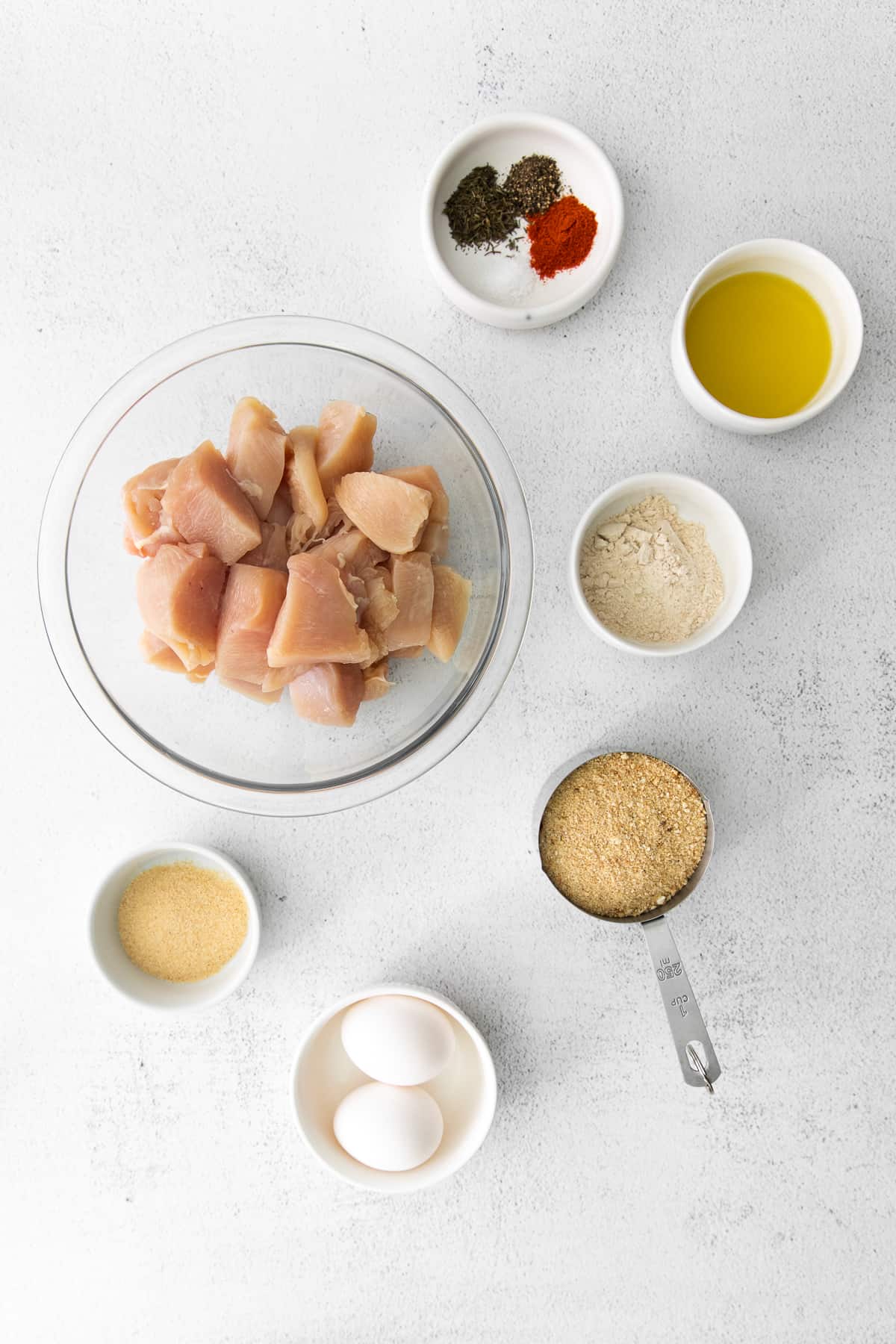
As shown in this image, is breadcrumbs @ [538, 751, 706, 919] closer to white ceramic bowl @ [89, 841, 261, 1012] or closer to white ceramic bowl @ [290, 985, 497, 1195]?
white ceramic bowl @ [290, 985, 497, 1195]

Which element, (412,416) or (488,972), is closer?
(412,416)

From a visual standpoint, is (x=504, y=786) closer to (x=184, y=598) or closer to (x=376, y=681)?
(x=376, y=681)

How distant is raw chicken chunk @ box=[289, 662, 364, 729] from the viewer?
1.12 meters

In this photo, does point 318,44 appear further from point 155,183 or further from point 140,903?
point 140,903

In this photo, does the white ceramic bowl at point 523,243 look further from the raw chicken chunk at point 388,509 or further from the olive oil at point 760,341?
the raw chicken chunk at point 388,509

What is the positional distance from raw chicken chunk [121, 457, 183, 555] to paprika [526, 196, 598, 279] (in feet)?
2.15

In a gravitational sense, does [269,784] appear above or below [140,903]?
above

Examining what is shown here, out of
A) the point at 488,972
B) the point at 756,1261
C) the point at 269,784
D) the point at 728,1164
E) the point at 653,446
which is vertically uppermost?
the point at 653,446

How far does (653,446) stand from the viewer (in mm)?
1378

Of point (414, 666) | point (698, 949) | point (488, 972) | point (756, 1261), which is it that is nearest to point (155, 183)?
point (414, 666)

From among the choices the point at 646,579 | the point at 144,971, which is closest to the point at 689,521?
the point at 646,579

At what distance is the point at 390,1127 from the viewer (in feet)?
4.24

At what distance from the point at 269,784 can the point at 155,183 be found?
96cm

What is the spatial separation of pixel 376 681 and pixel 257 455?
1.08ft
